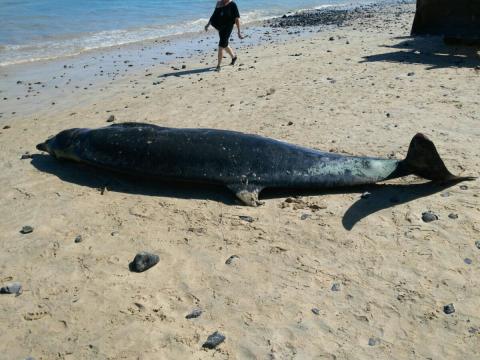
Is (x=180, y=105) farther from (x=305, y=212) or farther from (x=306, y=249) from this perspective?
(x=306, y=249)

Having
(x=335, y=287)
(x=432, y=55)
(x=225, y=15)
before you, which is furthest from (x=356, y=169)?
(x=225, y=15)

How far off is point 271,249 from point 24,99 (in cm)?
892

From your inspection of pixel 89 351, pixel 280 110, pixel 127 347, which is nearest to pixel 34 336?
pixel 89 351

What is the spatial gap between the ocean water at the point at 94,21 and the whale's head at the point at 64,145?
9834 mm

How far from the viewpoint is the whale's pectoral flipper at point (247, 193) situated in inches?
203

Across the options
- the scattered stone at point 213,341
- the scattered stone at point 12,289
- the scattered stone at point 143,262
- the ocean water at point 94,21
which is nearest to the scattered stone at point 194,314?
the scattered stone at point 213,341

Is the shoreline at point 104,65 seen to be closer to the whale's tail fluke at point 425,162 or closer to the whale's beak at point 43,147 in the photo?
the whale's beak at point 43,147

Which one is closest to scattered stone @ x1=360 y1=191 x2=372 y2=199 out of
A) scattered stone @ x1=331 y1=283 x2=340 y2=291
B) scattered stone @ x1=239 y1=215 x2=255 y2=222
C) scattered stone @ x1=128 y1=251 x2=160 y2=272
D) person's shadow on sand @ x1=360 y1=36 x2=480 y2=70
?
scattered stone @ x1=239 y1=215 x2=255 y2=222

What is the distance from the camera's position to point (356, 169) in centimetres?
523

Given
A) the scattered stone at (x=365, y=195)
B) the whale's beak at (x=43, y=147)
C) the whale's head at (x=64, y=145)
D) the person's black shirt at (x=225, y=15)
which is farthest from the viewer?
the person's black shirt at (x=225, y=15)

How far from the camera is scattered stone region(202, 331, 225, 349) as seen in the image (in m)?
3.36

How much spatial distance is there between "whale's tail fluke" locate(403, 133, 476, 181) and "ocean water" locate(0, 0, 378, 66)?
45.8 feet

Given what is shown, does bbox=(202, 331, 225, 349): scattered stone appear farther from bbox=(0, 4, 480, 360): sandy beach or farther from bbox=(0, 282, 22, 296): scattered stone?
bbox=(0, 282, 22, 296): scattered stone

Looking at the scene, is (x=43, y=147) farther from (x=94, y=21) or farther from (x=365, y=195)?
(x=94, y=21)
